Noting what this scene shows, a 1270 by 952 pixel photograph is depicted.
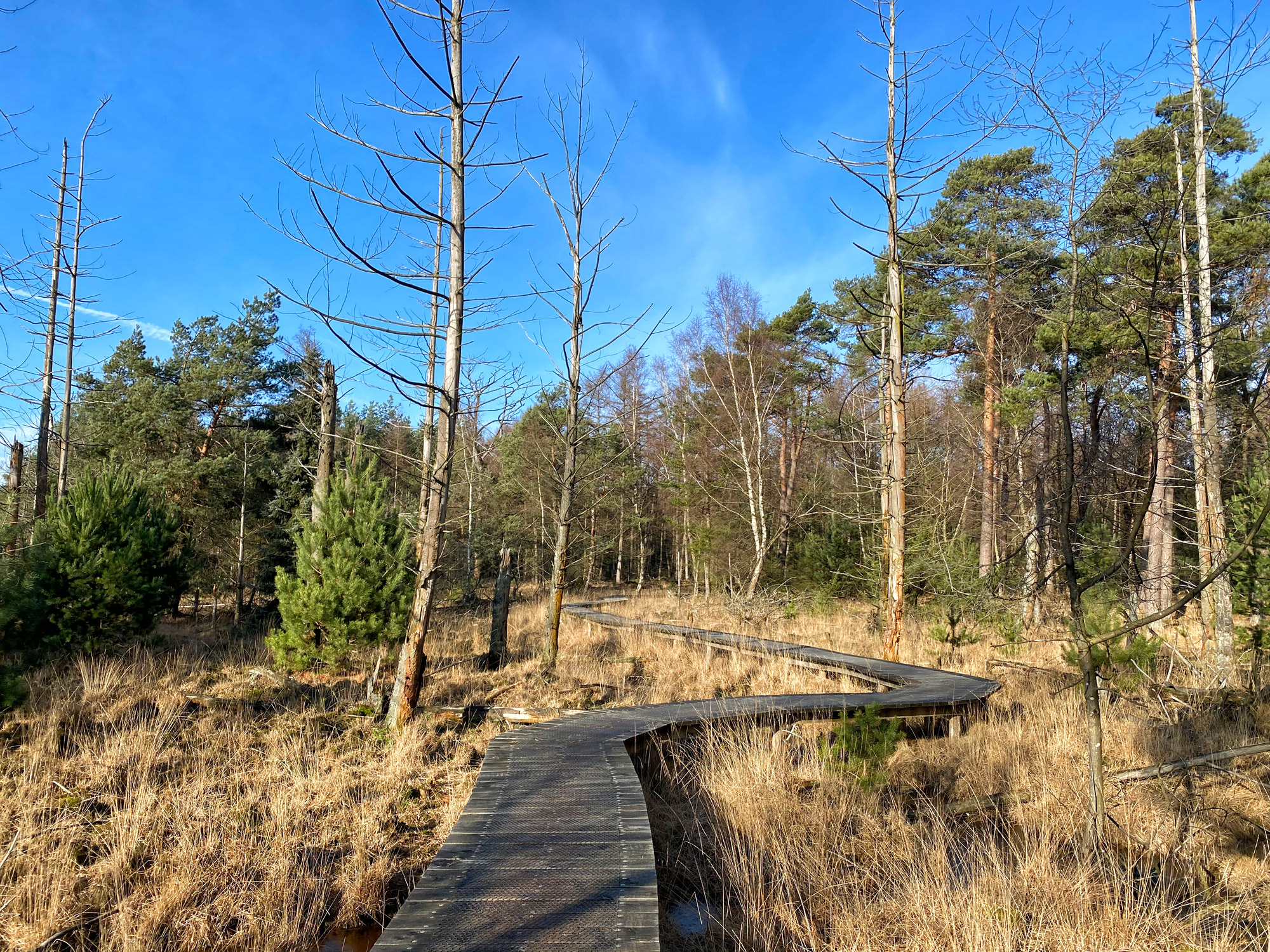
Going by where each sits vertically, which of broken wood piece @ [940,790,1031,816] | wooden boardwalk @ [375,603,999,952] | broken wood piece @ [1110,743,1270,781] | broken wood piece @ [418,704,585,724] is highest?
broken wood piece @ [1110,743,1270,781]

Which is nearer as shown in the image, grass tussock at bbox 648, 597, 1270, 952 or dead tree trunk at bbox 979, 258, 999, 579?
grass tussock at bbox 648, 597, 1270, 952

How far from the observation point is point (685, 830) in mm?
4660

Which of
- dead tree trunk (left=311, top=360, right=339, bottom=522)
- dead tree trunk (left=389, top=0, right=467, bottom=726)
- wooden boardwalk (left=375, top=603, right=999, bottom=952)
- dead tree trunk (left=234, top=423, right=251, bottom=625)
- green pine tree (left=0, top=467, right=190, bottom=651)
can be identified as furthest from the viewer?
dead tree trunk (left=234, top=423, right=251, bottom=625)

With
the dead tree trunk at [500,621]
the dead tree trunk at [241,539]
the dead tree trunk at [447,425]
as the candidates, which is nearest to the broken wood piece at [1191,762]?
the dead tree trunk at [447,425]

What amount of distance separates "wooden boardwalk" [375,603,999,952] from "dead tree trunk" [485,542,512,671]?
3.18m

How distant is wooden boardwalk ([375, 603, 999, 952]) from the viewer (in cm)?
278

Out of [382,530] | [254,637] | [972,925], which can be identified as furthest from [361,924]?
[254,637]

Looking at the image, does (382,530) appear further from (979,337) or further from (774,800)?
(979,337)

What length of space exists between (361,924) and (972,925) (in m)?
3.02

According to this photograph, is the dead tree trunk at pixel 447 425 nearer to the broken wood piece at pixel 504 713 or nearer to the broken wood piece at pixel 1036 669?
the broken wood piece at pixel 504 713

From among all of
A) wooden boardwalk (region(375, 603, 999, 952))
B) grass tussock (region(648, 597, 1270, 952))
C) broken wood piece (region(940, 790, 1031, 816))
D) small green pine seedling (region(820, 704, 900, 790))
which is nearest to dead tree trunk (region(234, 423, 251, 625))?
wooden boardwalk (region(375, 603, 999, 952))

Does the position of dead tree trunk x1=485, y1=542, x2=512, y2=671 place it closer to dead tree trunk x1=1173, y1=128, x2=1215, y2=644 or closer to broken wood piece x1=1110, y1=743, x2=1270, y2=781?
broken wood piece x1=1110, y1=743, x2=1270, y2=781

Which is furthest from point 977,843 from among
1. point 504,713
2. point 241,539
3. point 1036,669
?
point 241,539

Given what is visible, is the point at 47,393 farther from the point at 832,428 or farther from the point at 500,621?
the point at 832,428
